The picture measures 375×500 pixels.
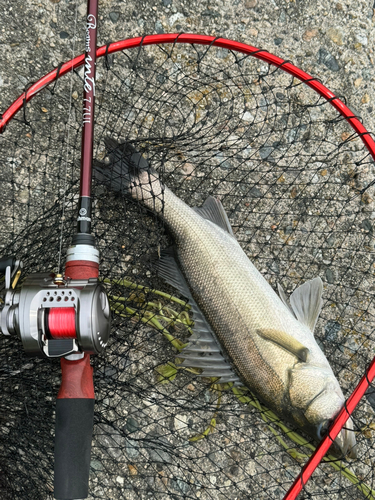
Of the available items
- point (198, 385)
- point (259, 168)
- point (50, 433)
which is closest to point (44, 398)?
point (50, 433)

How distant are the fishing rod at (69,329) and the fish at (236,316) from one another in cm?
55

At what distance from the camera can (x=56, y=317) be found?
1.64m

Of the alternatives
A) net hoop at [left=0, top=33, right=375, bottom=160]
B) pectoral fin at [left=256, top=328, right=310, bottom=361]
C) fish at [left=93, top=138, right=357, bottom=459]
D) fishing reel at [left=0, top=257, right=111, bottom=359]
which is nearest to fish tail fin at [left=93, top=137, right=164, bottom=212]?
fish at [left=93, top=138, right=357, bottom=459]

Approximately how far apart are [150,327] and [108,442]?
633 mm

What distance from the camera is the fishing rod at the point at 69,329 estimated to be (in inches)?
64.5

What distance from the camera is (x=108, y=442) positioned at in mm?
2387

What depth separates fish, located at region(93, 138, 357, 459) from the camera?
2.17 meters

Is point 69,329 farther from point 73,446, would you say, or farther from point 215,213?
point 215,213

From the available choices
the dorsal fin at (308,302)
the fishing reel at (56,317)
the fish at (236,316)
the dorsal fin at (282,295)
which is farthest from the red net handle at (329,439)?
the fishing reel at (56,317)

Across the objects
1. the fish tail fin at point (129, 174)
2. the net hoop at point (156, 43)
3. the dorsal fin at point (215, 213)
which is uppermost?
the net hoop at point (156, 43)

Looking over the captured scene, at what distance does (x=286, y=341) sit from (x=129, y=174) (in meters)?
1.12

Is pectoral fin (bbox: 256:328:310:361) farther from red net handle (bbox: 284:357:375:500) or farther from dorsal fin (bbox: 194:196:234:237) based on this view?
dorsal fin (bbox: 194:196:234:237)

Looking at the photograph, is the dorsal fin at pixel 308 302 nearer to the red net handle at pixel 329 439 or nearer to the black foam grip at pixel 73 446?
the red net handle at pixel 329 439

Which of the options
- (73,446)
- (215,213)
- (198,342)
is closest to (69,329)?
(73,446)
